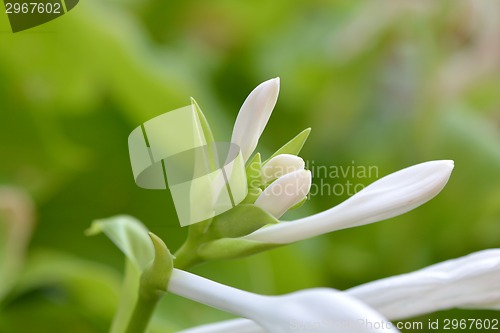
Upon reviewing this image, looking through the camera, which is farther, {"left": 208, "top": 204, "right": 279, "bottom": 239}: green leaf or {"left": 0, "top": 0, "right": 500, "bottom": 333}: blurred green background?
{"left": 0, "top": 0, "right": 500, "bottom": 333}: blurred green background

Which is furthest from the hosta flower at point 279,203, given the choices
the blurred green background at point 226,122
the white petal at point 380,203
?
the blurred green background at point 226,122

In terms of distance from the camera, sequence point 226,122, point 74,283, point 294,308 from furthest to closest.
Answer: point 226,122
point 74,283
point 294,308

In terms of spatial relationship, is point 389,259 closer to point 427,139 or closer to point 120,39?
point 427,139

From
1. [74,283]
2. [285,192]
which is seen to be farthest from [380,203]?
[74,283]

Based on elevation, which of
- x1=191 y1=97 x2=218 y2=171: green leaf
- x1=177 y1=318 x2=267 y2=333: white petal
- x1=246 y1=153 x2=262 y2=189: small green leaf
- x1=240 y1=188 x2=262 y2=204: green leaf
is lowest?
x1=177 y1=318 x2=267 y2=333: white petal

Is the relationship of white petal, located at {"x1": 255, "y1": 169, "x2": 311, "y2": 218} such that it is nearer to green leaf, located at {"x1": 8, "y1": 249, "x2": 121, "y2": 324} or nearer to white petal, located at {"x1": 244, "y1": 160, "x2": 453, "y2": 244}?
white petal, located at {"x1": 244, "y1": 160, "x2": 453, "y2": 244}

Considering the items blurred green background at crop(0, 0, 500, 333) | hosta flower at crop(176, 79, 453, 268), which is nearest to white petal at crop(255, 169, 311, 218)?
hosta flower at crop(176, 79, 453, 268)

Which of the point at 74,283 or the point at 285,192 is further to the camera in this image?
the point at 74,283

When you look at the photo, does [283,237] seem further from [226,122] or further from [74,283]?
[226,122]
